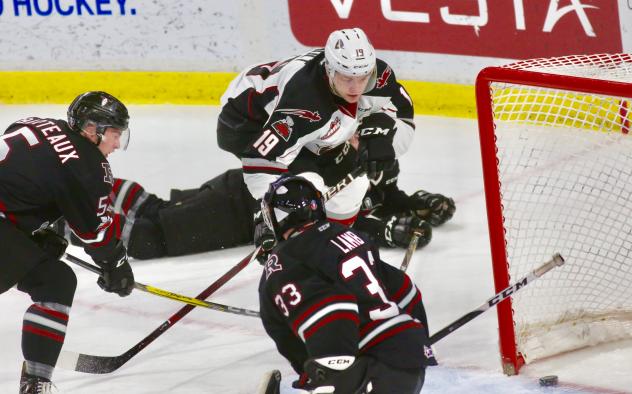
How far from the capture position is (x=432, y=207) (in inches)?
184

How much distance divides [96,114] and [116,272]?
484 millimetres

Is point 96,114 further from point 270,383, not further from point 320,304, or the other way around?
point 320,304

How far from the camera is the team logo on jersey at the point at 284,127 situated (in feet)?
12.1

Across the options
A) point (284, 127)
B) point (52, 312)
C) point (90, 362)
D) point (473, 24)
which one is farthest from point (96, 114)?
point (473, 24)

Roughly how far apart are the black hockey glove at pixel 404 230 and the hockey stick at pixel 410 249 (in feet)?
0.13

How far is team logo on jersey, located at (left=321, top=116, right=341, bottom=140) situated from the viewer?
380cm

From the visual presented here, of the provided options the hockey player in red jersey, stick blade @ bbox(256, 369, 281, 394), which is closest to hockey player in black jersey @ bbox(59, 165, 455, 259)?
the hockey player in red jersey

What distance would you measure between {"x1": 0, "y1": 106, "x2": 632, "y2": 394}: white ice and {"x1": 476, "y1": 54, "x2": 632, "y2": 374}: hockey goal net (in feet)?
0.33

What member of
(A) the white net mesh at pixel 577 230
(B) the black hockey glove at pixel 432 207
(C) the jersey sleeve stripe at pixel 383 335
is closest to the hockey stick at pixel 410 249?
(B) the black hockey glove at pixel 432 207

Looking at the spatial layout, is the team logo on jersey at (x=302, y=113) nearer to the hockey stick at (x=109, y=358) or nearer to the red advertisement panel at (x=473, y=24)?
the hockey stick at (x=109, y=358)

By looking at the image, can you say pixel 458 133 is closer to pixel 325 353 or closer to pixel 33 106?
pixel 33 106

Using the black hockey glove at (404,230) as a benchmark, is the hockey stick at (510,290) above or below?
above

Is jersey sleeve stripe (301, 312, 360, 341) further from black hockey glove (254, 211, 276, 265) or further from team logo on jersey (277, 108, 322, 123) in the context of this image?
team logo on jersey (277, 108, 322, 123)

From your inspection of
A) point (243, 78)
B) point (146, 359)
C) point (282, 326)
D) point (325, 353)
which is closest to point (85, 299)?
point (146, 359)
